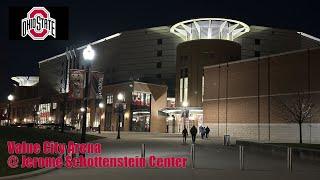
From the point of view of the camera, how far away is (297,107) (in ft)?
180

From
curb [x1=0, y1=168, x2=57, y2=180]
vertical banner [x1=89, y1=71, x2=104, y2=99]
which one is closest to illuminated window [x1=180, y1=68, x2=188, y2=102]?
vertical banner [x1=89, y1=71, x2=104, y2=99]

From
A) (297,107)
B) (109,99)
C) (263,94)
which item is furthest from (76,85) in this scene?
(109,99)

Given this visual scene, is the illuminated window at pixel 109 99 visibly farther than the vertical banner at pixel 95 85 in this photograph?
Yes

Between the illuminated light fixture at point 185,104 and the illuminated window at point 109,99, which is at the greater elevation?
the illuminated window at point 109,99

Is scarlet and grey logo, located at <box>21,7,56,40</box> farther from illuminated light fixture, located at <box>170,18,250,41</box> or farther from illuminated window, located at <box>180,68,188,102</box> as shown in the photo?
illuminated light fixture, located at <box>170,18,250,41</box>

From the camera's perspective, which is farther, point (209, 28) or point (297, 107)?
point (209, 28)

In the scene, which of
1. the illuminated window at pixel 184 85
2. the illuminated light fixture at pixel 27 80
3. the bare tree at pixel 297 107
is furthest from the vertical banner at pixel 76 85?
the illuminated light fixture at pixel 27 80

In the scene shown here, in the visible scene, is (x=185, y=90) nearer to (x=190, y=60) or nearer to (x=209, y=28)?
(x=190, y=60)

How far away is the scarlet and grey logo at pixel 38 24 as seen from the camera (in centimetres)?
2061

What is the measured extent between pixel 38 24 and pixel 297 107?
4055cm

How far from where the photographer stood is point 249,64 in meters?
65.4

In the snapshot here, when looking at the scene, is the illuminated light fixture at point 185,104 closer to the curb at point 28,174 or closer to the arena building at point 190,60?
the arena building at point 190,60

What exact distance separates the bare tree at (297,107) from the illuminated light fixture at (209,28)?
3546 cm

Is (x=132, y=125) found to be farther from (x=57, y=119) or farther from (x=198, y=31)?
(x=57, y=119)
